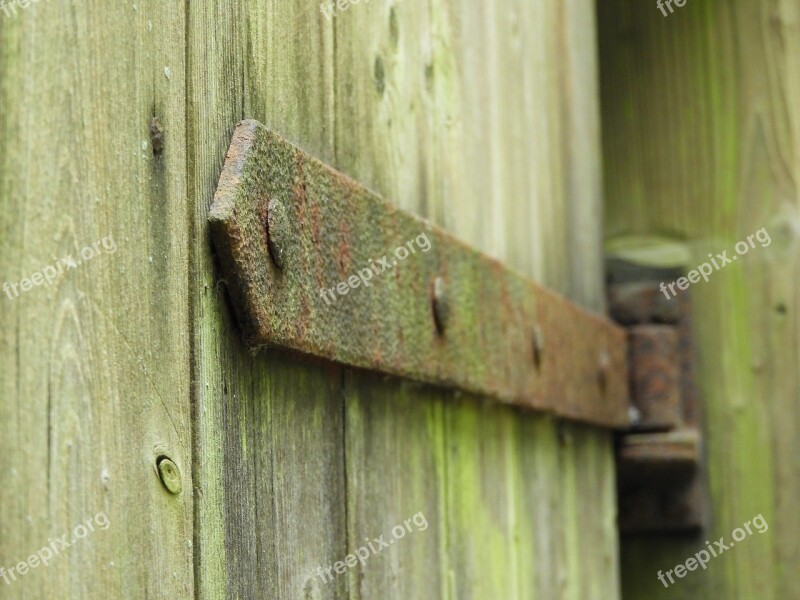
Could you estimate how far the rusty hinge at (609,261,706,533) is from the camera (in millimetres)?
1602

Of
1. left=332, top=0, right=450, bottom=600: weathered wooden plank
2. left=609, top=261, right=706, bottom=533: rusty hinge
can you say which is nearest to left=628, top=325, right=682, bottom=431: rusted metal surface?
left=609, top=261, right=706, bottom=533: rusty hinge

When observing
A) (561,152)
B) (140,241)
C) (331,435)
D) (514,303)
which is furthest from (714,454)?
(140,241)

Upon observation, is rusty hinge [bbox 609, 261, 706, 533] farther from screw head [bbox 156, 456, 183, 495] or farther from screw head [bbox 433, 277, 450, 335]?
screw head [bbox 156, 456, 183, 495]

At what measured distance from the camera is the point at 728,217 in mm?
1645

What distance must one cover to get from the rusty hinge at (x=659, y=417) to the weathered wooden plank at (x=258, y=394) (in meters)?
0.91

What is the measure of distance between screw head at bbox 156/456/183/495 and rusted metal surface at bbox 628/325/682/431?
114cm

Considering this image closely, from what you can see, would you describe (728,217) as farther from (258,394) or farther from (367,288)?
(258,394)

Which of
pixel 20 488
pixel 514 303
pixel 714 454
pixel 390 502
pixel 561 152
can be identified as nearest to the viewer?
pixel 20 488

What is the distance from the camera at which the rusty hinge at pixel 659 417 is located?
160 cm

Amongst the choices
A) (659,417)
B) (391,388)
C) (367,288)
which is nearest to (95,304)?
(367,288)

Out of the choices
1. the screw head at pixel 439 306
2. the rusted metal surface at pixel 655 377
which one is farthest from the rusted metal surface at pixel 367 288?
the rusted metal surface at pixel 655 377

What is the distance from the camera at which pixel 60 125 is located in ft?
1.62

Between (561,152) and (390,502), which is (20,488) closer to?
(390,502)

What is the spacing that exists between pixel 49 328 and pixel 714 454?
1302 mm
